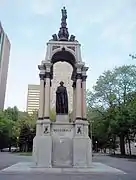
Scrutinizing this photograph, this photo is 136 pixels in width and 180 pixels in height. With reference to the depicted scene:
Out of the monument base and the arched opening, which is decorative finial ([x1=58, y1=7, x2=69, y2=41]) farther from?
the monument base

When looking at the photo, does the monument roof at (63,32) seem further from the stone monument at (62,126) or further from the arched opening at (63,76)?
the arched opening at (63,76)

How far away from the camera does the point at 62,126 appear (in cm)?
1703

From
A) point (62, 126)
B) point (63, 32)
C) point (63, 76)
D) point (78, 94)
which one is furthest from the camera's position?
point (63, 76)

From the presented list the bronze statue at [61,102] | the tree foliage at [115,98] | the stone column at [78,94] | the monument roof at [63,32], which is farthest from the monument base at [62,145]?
the tree foliage at [115,98]

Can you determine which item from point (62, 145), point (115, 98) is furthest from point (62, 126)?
point (115, 98)

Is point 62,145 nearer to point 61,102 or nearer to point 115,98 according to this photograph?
point 61,102

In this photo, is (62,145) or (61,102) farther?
(61,102)

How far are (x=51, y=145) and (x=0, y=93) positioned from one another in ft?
267

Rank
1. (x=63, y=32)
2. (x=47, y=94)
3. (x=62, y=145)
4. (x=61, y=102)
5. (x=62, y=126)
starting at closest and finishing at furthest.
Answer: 1. (x=62, y=145)
2. (x=62, y=126)
3. (x=47, y=94)
4. (x=61, y=102)
5. (x=63, y=32)

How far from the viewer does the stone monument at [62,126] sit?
52.6 ft

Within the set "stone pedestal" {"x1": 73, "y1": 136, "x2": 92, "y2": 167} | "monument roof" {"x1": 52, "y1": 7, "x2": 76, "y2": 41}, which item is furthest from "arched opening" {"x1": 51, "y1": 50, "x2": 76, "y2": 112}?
"stone pedestal" {"x1": 73, "y1": 136, "x2": 92, "y2": 167}

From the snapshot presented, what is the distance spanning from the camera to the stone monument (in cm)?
1604

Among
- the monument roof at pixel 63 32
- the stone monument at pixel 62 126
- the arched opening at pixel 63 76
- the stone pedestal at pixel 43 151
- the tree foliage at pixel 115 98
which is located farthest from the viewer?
the tree foliage at pixel 115 98

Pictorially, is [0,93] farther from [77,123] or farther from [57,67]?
[77,123]
